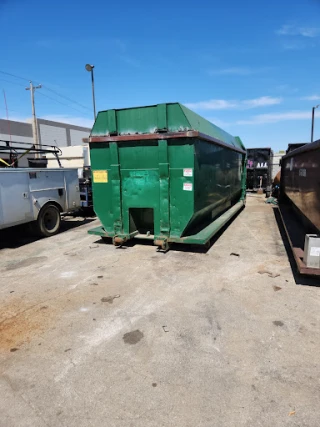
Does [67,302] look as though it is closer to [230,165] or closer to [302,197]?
[302,197]

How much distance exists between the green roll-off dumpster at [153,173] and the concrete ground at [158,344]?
3.07 feet

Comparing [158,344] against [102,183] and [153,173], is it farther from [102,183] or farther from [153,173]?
[102,183]

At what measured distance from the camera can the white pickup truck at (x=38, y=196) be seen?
6117 millimetres

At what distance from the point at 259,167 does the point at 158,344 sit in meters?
17.4

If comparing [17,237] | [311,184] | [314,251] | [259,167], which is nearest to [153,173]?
[311,184]

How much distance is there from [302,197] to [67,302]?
4845mm

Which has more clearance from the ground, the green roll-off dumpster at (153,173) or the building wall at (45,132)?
the building wall at (45,132)

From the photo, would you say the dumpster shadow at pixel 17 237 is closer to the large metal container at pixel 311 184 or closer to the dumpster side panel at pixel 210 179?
the dumpster side panel at pixel 210 179

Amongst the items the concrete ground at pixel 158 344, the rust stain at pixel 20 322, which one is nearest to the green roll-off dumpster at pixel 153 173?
the concrete ground at pixel 158 344

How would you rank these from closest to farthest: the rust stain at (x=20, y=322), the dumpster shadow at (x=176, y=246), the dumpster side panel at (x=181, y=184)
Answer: the rust stain at (x=20, y=322)
the dumpster side panel at (x=181, y=184)
the dumpster shadow at (x=176, y=246)

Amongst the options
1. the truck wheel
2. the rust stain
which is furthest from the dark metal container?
the rust stain

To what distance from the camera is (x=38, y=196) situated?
695 cm

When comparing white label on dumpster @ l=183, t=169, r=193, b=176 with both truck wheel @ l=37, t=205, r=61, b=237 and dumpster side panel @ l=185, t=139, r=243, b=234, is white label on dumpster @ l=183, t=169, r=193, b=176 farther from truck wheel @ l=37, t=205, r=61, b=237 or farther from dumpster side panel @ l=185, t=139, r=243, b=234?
Result: truck wheel @ l=37, t=205, r=61, b=237

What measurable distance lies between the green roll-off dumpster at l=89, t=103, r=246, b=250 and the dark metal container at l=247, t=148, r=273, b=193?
1295 cm
